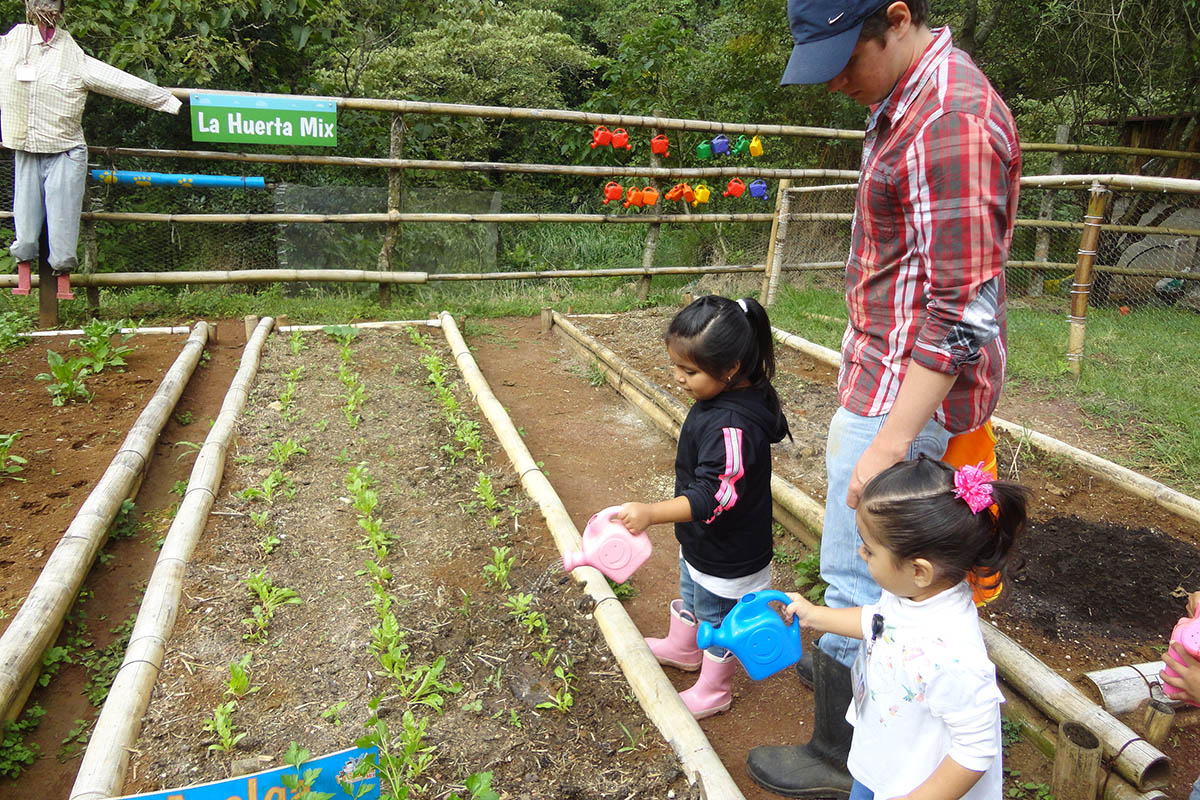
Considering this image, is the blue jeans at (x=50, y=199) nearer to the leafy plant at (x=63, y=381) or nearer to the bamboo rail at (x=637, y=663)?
the leafy plant at (x=63, y=381)

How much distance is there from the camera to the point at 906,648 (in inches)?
58.2

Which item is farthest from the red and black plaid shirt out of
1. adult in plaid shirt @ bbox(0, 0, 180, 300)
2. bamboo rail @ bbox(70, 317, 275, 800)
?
adult in plaid shirt @ bbox(0, 0, 180, 300)

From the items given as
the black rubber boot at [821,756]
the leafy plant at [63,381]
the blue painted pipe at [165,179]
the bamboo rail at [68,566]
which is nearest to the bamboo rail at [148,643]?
the bamboo rail at [68,566]

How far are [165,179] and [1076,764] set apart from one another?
6.30 metres

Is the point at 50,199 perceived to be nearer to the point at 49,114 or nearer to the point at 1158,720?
the point at 49,114

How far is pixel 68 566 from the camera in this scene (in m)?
2.75

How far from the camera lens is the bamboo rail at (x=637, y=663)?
1968mm

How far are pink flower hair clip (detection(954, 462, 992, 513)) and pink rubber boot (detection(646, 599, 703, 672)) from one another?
49.1 inches

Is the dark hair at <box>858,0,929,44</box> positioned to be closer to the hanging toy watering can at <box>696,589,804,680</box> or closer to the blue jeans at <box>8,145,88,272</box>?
the hanging toy watering can at <box>696,589,804,680</box>

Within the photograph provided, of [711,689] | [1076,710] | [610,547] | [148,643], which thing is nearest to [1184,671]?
[1076,710]

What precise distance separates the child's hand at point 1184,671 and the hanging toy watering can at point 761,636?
0.65 metres

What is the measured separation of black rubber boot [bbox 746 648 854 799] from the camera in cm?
198

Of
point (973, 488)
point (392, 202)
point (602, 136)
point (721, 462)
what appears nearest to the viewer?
point (973, 488)

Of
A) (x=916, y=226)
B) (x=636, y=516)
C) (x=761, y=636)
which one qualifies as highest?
(x=916, y=226)
